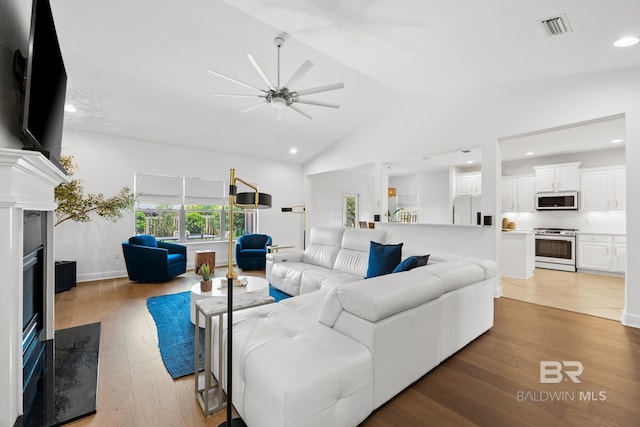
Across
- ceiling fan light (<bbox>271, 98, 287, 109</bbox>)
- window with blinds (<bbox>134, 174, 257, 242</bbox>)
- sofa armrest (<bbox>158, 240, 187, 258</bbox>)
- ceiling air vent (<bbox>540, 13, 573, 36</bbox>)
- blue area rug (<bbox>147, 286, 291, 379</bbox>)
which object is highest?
ceiling air vent (<bbox>540, 13, 573, 36</bbox>)

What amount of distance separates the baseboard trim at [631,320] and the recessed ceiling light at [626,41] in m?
2.84

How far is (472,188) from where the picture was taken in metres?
7.64

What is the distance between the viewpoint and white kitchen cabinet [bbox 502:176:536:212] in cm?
668

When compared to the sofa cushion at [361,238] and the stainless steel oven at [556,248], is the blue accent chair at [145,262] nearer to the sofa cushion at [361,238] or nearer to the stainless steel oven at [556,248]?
the sofa cushion at [361,238]

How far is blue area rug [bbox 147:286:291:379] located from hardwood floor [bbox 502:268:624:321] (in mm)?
3737

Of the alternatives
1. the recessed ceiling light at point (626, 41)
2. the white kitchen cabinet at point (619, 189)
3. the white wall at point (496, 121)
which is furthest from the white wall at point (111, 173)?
the white kitchen cabinet at point (619, 189)

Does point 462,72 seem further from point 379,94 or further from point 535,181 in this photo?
point 535,181

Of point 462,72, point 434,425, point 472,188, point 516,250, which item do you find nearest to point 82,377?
point 434,425

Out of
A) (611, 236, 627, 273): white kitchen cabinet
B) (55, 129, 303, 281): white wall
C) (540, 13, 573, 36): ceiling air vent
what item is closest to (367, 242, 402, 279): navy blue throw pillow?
(540, 13, 573, 36): ceiling air vent

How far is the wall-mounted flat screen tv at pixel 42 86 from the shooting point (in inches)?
62.3

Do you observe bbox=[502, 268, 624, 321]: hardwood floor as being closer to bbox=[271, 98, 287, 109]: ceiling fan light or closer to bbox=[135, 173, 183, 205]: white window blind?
bbox=[271, 98, 287, 109]: ceiling fan light

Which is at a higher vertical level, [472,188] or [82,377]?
[472,188]

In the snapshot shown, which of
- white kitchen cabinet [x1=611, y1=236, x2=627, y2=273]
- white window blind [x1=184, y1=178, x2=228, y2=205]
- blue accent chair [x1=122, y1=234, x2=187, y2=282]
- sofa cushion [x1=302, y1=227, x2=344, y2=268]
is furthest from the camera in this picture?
white window blind [x1=184, y1=178, x2=228, y2=205]

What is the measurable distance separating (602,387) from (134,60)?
18.8 ft
